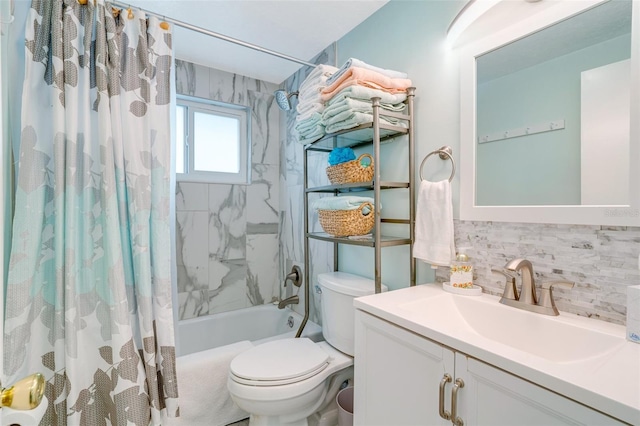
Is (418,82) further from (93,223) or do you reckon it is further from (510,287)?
(93,223)

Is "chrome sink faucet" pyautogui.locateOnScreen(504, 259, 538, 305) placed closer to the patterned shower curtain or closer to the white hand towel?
the white hand towel

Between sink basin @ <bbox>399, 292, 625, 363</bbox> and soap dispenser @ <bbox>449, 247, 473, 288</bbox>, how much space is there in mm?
58

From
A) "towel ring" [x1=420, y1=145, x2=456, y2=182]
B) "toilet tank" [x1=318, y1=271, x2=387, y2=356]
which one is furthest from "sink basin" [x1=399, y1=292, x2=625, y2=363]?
"towel ring" [x1=420, y1=145, x2=456, y2=182]

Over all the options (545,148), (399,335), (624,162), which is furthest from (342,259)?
(624,162)

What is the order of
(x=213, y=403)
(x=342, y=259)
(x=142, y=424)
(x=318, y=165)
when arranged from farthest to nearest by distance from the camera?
(x=318, y=165) < (x=342, y=259) < (x=213, y=403) < (x=142, y=424)

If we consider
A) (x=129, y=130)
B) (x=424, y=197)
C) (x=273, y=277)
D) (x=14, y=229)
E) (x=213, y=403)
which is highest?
(x=129, y=130)

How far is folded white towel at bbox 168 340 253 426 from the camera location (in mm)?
1496

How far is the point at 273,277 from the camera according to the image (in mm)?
2639

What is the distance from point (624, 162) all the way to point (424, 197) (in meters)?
0.61

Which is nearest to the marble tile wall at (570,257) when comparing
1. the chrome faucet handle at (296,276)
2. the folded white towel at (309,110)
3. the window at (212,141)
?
the folded white towel at (309,110)

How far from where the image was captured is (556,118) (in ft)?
3.25

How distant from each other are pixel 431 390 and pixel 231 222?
76.1 inches

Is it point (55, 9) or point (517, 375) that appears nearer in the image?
point (517, 375)

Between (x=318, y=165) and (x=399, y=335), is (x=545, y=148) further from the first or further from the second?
(x=318, y=165)
